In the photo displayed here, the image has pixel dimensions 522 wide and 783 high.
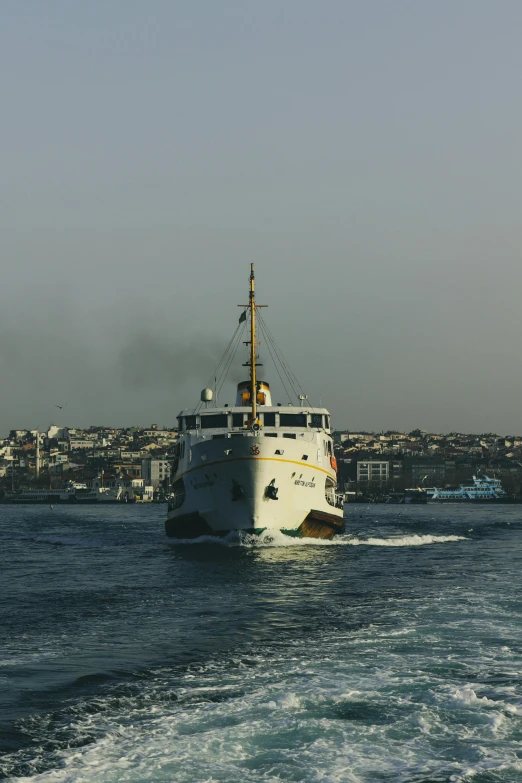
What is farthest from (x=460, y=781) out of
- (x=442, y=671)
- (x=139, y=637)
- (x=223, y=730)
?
(x=139, y=637)

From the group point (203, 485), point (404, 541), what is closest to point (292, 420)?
point (203, 485)

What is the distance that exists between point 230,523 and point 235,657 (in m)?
20.8

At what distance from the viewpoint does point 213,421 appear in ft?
140

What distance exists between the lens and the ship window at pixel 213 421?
139 feet

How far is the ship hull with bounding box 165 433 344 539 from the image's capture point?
3541 cm

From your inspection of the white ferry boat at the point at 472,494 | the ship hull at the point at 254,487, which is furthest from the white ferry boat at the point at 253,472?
the white ferry boat at the point at 472,494

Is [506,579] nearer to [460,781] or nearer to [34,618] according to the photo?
[34,618]

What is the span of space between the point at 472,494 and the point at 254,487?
139356 mm

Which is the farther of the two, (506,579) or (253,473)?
(253,473)

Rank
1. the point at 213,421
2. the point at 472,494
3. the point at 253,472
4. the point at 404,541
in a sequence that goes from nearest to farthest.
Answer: the point at 253,472, the point at 213,421, the point at 404,541, the point at 472,494

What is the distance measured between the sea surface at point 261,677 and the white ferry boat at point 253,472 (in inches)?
286

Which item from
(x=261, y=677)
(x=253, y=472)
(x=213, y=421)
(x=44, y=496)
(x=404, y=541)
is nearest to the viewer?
(x=261, y=677)

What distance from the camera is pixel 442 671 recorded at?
47.0 feet

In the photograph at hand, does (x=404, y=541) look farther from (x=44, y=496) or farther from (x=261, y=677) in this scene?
(x=44, y=496)
